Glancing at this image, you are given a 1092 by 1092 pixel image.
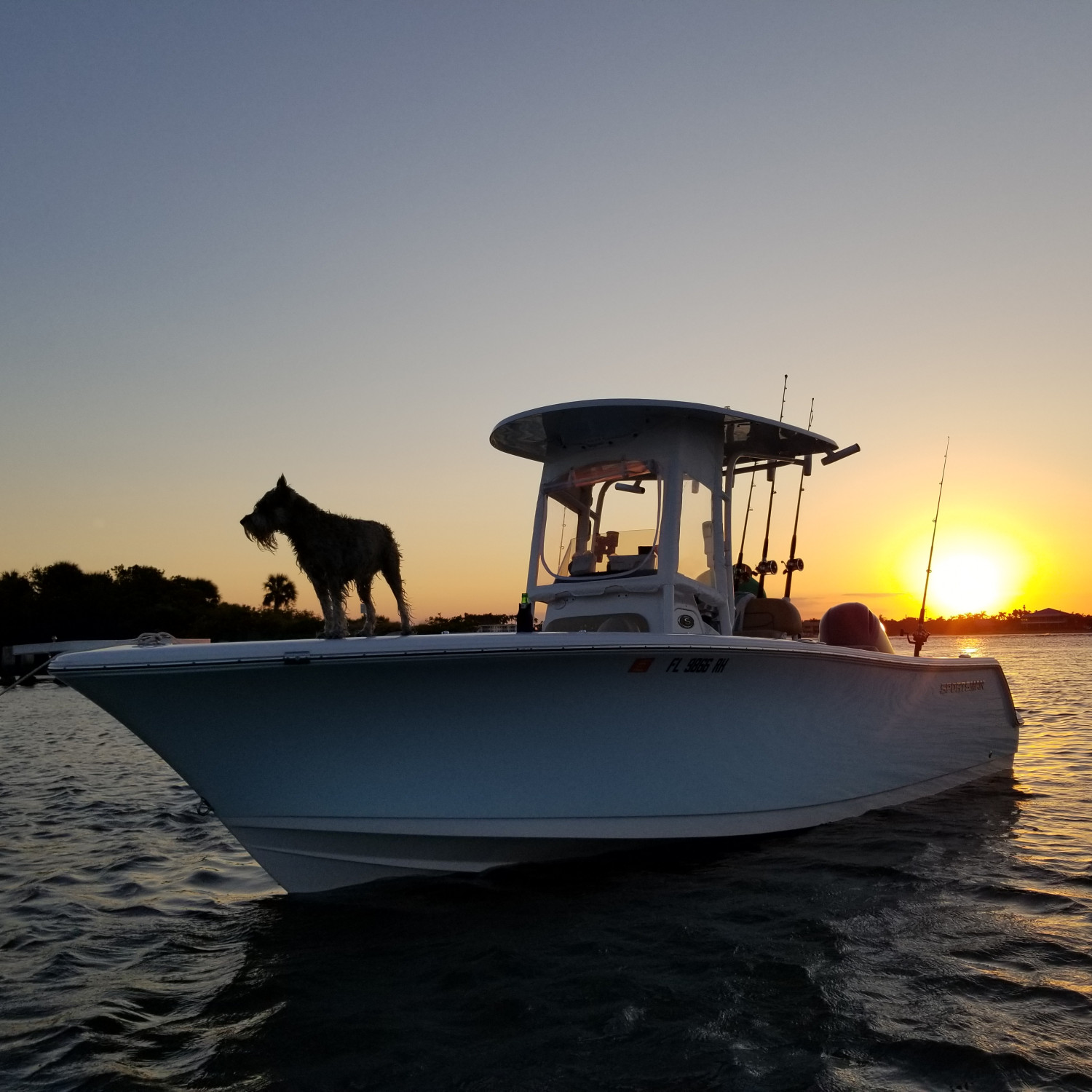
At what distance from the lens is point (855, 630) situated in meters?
8.05

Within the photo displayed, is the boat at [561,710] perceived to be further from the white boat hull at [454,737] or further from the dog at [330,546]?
the dog at [330,546]

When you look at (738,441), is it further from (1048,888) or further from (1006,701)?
(1006,701)

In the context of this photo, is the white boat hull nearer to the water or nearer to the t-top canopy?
the water

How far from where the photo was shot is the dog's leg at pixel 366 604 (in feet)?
17.5

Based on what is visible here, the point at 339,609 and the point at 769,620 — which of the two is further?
the point at 769,620

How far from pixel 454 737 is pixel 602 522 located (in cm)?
271

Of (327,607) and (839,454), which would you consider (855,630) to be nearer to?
(839,454)

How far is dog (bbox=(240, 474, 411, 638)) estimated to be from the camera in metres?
4.80

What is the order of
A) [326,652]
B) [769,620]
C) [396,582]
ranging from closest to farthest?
1. [326,652]
2. [396,582]
3. [769,620]

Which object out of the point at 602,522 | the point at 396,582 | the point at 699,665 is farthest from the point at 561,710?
the point at 602,522

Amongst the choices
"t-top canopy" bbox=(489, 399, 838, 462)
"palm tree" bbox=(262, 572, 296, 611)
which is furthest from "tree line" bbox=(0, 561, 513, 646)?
"t-top canopy" bbox=(489, 399, 838, 462)

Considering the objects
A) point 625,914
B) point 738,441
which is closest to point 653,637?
point 625,914

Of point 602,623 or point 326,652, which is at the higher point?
point 602,623

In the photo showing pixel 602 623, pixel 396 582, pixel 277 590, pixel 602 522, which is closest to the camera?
pixel 396 582
